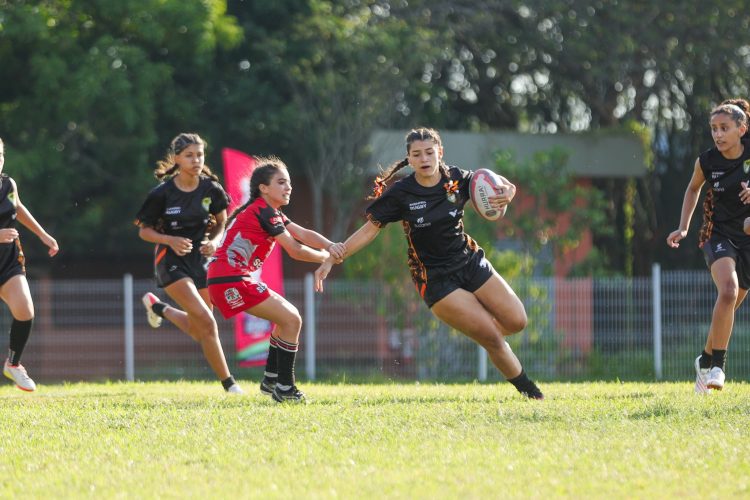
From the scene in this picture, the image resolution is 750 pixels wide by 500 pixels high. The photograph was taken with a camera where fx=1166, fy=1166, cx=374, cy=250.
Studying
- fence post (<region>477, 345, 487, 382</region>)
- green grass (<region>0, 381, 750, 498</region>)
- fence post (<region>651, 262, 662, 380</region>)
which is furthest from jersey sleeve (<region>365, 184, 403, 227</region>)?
fence post (<region>651, 262, 662, 380</region>)

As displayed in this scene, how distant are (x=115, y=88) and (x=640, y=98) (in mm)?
11219

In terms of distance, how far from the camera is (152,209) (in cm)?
1005

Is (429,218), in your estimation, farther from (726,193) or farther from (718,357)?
(718,357)

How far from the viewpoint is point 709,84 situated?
25.4 meters

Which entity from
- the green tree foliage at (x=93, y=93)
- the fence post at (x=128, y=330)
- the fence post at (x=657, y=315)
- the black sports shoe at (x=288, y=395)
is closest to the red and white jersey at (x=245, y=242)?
the black sports shoe at (x=288, y=395)

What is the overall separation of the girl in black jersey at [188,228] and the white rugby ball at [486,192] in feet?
8.48

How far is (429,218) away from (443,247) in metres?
0.26

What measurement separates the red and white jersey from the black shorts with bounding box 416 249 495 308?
51.6 inches

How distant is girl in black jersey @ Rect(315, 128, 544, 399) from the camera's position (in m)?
8.67

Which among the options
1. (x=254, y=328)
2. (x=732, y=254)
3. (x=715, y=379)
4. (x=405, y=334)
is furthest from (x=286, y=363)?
→ (x=405, y=334)

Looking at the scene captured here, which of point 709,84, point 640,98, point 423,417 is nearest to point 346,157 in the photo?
point 640,98

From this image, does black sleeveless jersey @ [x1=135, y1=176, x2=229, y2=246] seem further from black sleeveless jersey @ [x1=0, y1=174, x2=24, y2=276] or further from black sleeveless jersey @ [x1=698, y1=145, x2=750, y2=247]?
black sleeveless jersey @ [x1=698, y1=145, x2=750, y2=247]

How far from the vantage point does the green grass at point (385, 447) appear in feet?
18.6

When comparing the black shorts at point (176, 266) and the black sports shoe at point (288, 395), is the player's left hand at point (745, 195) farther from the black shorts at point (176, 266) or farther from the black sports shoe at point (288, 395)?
the black shorts at point (176, 266)
